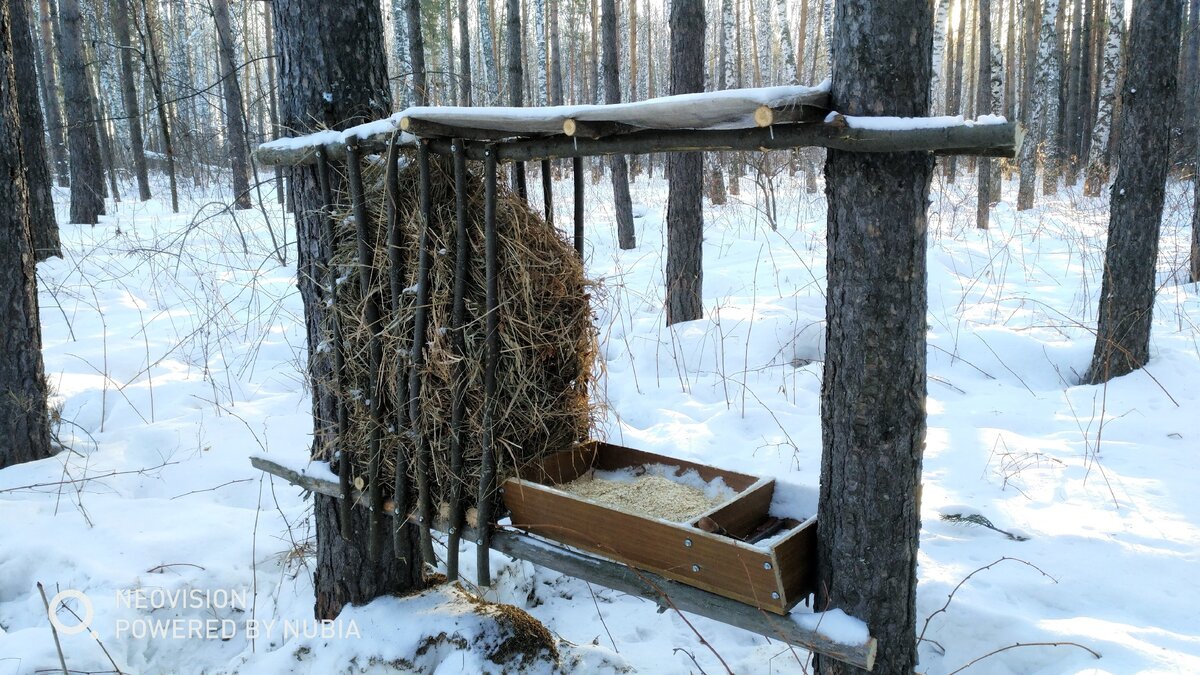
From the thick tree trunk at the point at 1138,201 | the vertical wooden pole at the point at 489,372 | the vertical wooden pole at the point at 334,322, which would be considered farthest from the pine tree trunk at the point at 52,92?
the thick tree trunk at the point at 1138,201

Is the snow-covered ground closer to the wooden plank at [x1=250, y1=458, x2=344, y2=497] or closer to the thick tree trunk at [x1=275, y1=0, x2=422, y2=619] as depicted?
the wooden plank at [x1=250, y1=458, x2=344, y2=497]

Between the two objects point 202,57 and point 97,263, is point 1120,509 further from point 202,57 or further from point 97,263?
point 202,57

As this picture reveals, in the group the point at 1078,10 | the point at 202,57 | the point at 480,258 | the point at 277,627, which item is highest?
the point at 202,57

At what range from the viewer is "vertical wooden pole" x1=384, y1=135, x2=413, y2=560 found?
2.48 m

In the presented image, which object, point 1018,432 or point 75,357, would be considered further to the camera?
point 75,357

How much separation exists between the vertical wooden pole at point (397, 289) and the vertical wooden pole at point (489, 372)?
296mm

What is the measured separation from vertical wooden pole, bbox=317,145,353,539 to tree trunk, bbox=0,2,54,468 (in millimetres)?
2467

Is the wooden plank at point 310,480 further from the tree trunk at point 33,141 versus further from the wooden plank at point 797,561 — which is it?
the tree trunk at point 33,141

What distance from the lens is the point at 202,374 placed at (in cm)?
551

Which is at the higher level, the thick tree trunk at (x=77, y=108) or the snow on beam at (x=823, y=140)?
the thick tree trunk at (x=77, y=108)

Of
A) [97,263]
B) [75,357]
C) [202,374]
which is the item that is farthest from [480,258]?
[97,263]

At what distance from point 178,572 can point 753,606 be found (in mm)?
2483

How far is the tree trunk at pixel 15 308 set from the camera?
4094 mm

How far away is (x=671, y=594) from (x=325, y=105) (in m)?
1.91
